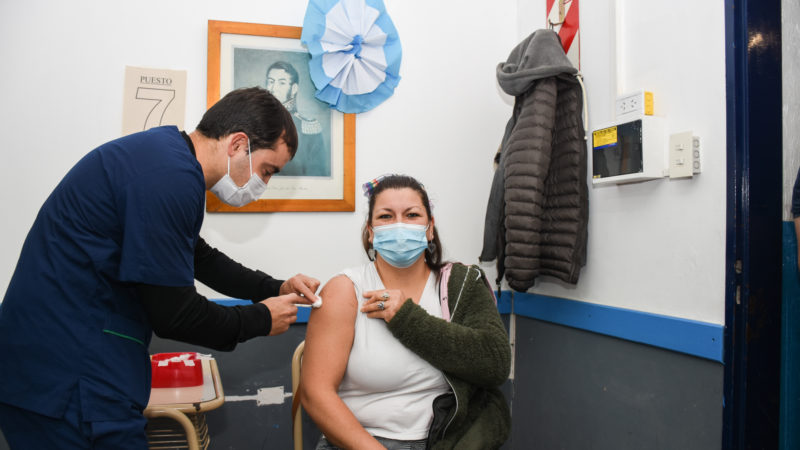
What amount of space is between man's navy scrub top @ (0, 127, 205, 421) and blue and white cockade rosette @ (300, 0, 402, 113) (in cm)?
117

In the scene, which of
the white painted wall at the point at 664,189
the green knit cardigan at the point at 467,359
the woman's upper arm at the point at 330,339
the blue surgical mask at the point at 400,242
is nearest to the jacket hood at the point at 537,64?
the white painted wall at the point at 664,189

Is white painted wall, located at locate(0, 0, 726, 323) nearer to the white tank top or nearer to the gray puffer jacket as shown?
the gray puffer jacket

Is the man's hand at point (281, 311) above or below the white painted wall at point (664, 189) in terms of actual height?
below

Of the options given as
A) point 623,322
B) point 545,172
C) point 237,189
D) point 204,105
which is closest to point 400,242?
point 237,189

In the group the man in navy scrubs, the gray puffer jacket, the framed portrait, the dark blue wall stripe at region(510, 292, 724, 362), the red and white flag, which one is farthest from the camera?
the framed portrait

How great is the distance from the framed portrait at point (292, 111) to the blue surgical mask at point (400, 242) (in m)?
0.77

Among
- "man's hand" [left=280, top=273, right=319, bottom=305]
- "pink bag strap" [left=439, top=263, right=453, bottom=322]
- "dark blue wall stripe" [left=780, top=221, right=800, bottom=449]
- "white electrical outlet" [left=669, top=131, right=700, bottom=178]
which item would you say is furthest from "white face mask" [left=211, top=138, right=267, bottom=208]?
"dark blue wall stripe" [left=780, top=221, right=800, bottom=449]

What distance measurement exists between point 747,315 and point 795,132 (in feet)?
1.86

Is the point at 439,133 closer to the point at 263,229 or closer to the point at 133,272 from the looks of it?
the point at 263,229

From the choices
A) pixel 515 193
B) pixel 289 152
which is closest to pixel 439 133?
pixel 515 193

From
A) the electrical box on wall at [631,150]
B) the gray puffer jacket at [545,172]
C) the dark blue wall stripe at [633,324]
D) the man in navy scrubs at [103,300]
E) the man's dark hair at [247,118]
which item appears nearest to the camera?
the man in navy scrubs at [103,300]

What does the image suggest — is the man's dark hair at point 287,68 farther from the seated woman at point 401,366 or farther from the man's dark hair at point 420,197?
the seated woman at point 401,366

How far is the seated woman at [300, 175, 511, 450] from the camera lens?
52.6 inches

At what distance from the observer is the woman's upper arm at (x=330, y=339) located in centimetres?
135
